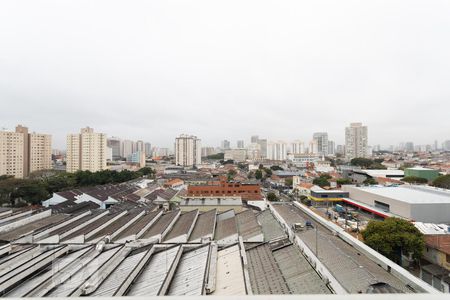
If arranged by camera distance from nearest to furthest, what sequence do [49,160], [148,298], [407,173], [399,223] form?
[148,298]
[399,223]
[407,173]
[49,160]

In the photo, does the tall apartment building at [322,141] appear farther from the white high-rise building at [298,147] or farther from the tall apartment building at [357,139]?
the tall apartment building at [357,139]

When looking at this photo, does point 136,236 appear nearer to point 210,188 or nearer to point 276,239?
point 276,239

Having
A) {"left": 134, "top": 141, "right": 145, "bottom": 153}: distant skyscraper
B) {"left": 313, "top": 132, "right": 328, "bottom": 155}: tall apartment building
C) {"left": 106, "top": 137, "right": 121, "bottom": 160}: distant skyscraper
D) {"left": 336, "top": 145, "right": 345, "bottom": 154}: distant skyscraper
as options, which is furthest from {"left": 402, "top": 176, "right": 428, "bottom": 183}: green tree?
{"left": 134, "top": 141, "right": 145, "bottom": 153}: distant skyscraper

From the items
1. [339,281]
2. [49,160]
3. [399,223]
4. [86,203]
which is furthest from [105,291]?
[49,160]

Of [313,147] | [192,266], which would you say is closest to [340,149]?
[313,147]

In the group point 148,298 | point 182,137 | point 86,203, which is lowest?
point 86,203

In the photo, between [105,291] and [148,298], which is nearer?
[148,298]
